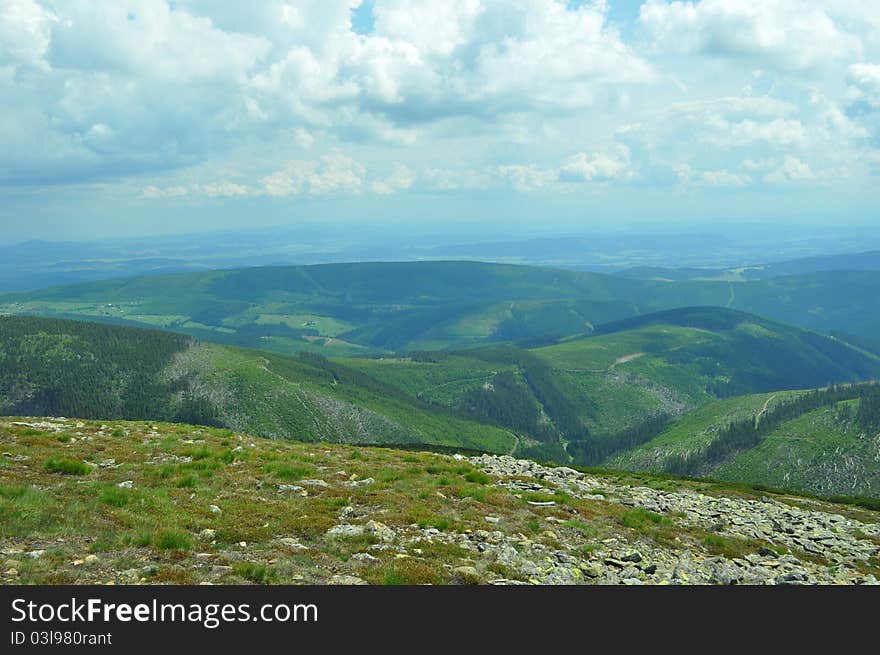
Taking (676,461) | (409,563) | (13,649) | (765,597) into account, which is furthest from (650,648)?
(676,461)

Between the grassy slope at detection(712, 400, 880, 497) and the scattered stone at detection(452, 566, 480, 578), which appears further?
the grassy slope at detection(712, 400, 880, 497)

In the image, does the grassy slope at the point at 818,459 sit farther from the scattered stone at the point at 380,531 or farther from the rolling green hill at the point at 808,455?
the scattered stone at the point at 380,531

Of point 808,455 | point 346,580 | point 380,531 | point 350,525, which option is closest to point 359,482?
point 350,525

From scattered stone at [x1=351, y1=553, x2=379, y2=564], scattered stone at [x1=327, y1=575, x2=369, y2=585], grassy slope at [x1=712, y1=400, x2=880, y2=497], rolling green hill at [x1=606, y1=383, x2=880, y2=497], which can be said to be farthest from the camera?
rolling green hill at [x1=606, y1=383, x2=880, y2=497]

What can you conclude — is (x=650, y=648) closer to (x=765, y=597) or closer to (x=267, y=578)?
(x=765, y=597)

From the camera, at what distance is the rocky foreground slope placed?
16.8 metres

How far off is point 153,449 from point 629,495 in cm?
3192

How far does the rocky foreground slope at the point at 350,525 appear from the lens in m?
16.8

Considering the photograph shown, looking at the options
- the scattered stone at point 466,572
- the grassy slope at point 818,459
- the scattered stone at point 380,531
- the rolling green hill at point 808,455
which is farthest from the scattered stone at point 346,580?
the grassy slope at point 818,459

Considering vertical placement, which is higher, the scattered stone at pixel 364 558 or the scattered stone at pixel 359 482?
the scattered stone at pixel 364 558

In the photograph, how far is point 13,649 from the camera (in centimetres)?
1177

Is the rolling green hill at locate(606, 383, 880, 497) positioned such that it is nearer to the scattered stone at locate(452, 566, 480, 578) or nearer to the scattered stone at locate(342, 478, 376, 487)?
the scattered stone at locate(342, 478, 376, 487)

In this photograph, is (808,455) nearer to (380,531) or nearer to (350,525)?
(380,531)

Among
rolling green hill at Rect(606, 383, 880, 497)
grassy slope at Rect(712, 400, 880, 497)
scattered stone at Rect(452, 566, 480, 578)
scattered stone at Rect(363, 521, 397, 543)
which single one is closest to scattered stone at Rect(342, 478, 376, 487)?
scattered stone at Rect(363, 521, 397, 543)
